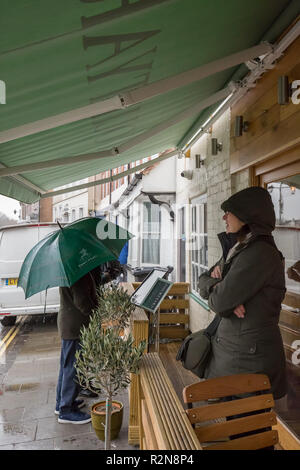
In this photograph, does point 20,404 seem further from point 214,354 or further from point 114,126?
point 114,126

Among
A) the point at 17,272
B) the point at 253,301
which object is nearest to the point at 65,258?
the point at 253,301

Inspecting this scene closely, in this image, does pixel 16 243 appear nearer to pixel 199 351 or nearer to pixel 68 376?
pixel 68 376

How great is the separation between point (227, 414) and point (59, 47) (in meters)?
2.24

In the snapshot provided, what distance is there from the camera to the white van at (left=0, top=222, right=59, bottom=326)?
25.0ft

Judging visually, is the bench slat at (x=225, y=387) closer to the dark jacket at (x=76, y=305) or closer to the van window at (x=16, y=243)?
the dark jacket at (x=76, y=305)

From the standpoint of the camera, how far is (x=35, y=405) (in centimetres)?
441

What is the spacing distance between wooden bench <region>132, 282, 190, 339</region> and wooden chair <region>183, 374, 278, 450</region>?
5033mm

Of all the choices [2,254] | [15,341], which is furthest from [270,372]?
[2,254]

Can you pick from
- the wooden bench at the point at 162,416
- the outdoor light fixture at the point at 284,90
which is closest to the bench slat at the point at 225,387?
the wooden bench at the point at 162,416

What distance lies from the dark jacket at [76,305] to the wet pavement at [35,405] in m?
0.98

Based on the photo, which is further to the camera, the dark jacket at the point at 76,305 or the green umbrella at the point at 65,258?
the dark jacket at the point at 76,305

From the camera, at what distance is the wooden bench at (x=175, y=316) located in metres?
7.09

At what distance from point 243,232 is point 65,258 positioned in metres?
1.67

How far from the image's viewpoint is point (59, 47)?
2086mm
